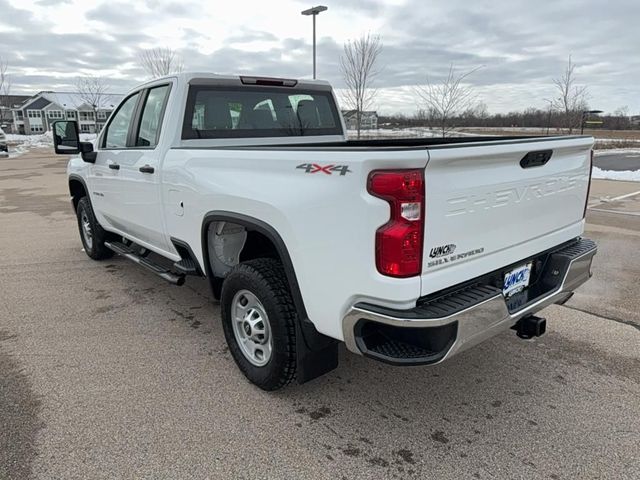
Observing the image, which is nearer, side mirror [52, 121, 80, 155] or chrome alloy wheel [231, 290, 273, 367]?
chrome alloy wheel [231, 290, 273, 367]

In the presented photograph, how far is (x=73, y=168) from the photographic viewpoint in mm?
5969

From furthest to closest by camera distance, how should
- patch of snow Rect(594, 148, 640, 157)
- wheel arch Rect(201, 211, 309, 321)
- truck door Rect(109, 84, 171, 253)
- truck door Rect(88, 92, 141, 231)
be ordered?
patch of snow Rect(594, 148, 640, 157)
truck door Rect(88, 92, 141, 231)
truck door Rect(109, 84, 171, 253)
wheel arch Rect(201, 211, 309, 321)

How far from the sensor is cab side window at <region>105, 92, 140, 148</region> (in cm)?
459

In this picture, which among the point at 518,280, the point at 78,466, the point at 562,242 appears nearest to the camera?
the point at 78,466

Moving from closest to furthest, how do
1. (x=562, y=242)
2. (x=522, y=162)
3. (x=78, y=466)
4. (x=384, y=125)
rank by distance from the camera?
1. (x=78, y=466)
2. (x=522, y=162)
3. (x=562, y=242)
4. (x=384, y=125)

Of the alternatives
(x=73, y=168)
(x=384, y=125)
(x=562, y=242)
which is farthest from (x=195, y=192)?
(x=384, y=125)

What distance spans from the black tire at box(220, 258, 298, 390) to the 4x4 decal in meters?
0.75

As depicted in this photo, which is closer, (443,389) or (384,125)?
(443,389)

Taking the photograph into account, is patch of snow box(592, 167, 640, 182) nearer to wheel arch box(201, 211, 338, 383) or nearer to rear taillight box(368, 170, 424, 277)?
wheel arch box(201, 211, 338, 383)

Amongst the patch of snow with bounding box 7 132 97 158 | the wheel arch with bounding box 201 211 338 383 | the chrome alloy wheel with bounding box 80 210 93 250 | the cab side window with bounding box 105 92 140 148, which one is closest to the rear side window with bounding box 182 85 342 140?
the cab side window with bounding box 105 92 140 148

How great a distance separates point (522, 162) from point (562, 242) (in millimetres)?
827

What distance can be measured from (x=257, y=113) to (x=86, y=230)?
3227 millimetres

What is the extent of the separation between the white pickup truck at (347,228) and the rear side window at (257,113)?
15mm

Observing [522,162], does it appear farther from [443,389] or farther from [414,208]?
[443,389]
